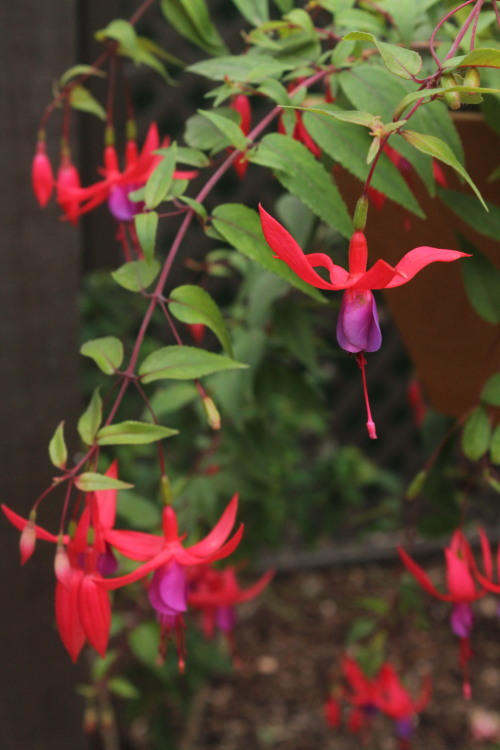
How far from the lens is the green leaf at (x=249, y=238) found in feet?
1.40

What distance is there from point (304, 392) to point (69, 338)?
0.84 ft

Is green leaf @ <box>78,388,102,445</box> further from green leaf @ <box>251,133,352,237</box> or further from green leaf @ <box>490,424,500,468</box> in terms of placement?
green leaf @ <box>490,424,500,468</box>

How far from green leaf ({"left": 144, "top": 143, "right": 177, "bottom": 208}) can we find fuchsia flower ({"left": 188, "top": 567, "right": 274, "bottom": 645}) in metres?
0.38

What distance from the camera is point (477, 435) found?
57 cm

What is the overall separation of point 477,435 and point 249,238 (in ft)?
0.74

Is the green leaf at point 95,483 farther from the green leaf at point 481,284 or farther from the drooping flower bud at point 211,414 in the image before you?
the green leaf at point 481,284

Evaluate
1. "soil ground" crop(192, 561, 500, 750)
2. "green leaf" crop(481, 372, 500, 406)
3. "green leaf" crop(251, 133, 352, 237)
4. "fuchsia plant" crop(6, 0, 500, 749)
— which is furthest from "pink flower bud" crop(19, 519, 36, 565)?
"soil ground" crop(192, 561, 500, 750)

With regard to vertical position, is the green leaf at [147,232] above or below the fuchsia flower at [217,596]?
above

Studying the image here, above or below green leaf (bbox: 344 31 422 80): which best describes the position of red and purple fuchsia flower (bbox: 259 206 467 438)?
below


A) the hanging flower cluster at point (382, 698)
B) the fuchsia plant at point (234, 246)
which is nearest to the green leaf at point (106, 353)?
the fuchsia plant at point (234, 246)

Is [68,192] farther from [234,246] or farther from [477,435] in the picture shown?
[477,435]

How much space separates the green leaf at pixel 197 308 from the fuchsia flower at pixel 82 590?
0.36 feet

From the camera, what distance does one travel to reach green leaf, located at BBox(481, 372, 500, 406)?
56 centimetres

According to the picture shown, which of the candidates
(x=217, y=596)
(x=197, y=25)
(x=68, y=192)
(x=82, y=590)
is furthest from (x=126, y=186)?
(x=217, y=596)
